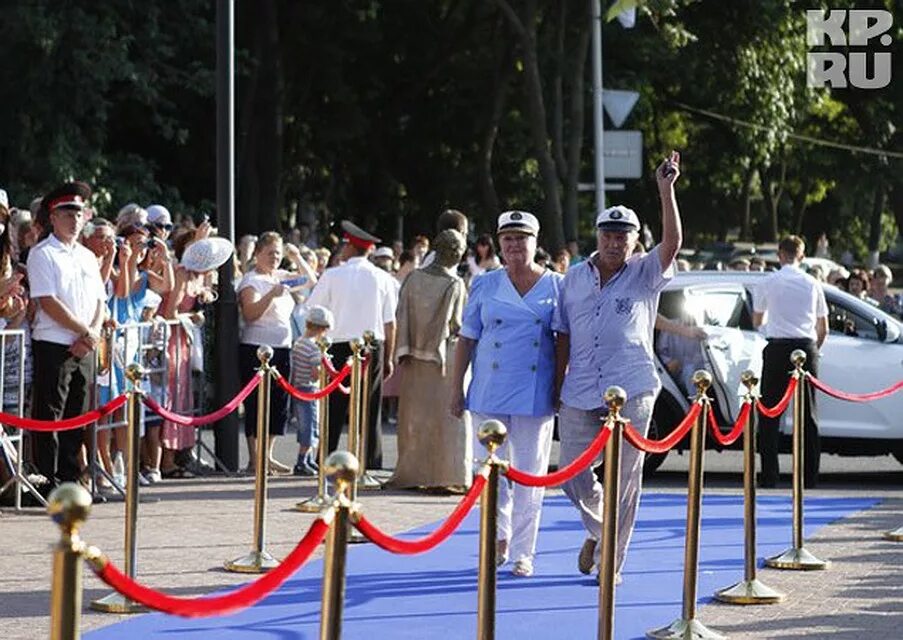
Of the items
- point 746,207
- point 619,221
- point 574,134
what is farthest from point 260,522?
point 746,207

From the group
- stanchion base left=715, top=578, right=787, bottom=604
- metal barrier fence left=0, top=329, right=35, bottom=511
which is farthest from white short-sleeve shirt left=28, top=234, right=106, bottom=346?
stanchion base left=715, top=578, right=787, bottom=604

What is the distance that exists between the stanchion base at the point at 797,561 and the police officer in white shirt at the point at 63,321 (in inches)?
186

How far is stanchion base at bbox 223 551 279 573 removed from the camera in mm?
12039

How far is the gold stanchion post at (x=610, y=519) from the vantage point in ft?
30.2

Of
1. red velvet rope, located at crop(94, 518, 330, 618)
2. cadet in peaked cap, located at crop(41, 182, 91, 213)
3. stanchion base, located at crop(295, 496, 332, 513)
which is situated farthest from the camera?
stanchion base, located at crop(295, 496, 332, 513)

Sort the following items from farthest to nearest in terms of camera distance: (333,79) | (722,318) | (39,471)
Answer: (333,79) → (722,318) → (39,471)

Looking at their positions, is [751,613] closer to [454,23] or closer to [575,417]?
[575,417]

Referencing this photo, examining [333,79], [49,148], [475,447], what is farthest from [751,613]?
[333,79]

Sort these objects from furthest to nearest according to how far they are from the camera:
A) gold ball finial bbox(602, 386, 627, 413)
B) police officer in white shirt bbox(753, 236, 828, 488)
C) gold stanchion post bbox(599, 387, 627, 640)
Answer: police officer in white shirt bbox(753, 236, 828, 488), gold ball finial bbox(602, 386, 627, 413), gold stanchion post bbox(599, 387, 627, 640)

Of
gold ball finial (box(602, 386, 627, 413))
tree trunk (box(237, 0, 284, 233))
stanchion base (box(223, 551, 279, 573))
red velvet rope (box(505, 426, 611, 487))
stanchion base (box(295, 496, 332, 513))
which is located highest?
tree trunk (box(237, 0, 284, 233))

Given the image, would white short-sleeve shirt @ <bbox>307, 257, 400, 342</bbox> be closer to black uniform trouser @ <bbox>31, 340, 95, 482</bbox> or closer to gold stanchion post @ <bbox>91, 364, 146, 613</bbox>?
black uniform trouser @ <bbox>31, 340, 95, 482</bbox>

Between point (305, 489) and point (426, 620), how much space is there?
616 centimetres

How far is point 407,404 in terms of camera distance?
55.1ft

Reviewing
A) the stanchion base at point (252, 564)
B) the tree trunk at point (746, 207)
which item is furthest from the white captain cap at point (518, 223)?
the tree trunk at point (746, 207)
